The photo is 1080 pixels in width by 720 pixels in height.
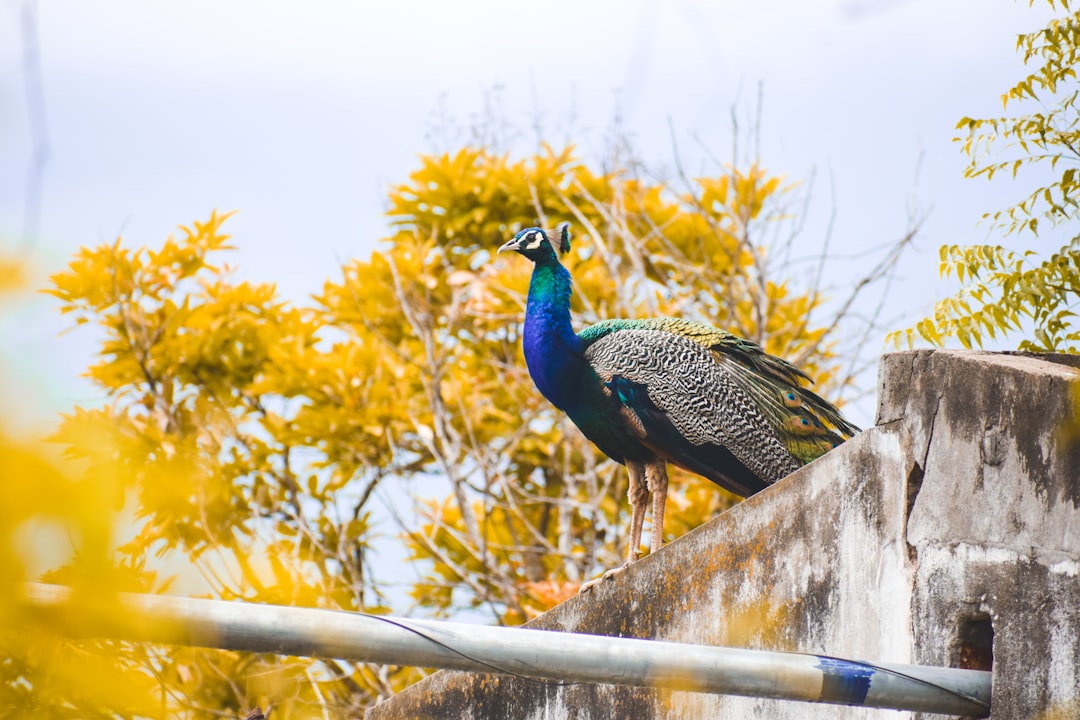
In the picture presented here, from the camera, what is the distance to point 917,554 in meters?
3.06

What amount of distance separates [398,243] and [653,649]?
8.39m

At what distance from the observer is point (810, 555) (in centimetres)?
341

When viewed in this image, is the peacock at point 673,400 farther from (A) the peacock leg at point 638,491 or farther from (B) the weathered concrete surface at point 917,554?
(B) the weathered concrete surface at point 917,554

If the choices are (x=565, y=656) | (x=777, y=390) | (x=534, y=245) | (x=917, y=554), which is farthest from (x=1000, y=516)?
(x=534, y=245)

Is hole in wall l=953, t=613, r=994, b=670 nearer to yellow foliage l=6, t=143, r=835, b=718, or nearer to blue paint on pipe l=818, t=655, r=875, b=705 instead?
blue paint on pipe l=818, t=655, r=875, b=705

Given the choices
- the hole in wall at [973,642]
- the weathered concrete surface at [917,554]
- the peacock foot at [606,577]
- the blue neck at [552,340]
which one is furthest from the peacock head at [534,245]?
the hole in wall at [973,642]

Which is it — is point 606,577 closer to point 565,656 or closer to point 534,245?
point 534,245

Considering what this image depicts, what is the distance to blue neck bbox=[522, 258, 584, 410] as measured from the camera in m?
5.24

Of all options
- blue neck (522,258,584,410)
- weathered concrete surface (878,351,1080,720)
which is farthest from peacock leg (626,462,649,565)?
weathered concrete surface (878,351,1080,720)

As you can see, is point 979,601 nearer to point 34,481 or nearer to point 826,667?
point 826,667

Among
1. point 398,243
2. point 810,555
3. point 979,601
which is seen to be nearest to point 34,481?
point 979,601

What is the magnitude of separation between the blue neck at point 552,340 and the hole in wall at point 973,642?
2.49 meters

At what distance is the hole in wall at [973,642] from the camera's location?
289 cm

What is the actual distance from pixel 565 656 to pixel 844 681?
1.79 feet
